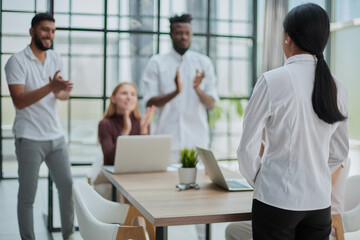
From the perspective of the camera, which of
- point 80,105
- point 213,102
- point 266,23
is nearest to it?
point 213,102

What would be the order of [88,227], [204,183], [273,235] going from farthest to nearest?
1. [204,183]
2. [88,227]
3. [273,235]

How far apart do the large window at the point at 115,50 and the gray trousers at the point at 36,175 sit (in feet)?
7.18

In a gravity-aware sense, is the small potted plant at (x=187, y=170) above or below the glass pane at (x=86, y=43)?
below

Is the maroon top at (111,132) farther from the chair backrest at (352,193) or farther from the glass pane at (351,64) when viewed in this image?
the glass pane at (351,64)

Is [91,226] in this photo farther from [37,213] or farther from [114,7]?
[114,7]

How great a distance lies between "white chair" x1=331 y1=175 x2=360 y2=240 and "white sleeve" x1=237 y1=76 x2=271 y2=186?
67 centimetres

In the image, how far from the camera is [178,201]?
2.46 metres

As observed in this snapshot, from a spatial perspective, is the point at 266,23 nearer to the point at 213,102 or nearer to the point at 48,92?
the point at 213,102

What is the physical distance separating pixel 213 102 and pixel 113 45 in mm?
3177

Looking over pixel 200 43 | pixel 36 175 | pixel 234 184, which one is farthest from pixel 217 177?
pixel 200 43

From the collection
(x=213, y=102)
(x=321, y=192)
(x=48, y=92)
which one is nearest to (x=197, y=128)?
(x=213, y=102)

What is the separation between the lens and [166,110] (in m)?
4.61

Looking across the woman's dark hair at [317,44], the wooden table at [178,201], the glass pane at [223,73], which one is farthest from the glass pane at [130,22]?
the woman's dark hair at [317,44]

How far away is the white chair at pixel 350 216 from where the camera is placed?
2.42 metres
